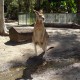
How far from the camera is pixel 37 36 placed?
988cm

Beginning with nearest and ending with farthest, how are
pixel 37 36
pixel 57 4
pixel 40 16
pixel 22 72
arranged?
pixel 22 72 → pixel 40 16 → pixel 37 36 → pixel 57 4

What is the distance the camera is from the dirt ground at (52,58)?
796cm

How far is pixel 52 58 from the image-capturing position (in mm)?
10070

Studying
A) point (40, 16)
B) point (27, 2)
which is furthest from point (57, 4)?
point (40, 16)

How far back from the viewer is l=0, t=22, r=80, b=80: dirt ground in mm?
7961

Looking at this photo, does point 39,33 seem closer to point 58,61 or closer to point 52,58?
point 52,58

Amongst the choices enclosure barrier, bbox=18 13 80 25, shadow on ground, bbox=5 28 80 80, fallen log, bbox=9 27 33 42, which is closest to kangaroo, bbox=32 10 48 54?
shadow on ground, bbox=5 28 80 80

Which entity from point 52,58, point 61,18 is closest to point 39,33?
point 52,58

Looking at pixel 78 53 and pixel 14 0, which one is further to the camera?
pixel 14 0

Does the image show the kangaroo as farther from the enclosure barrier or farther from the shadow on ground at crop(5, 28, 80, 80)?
the enclosure barrier

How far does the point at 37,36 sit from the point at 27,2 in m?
32.4

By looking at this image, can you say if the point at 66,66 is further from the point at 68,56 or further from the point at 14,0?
the point at 14,0

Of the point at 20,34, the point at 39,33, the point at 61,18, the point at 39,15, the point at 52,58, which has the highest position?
the point at 39,15

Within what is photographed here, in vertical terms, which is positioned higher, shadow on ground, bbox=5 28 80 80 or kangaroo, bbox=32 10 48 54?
kangaroo, bbox=32 10 48 54
